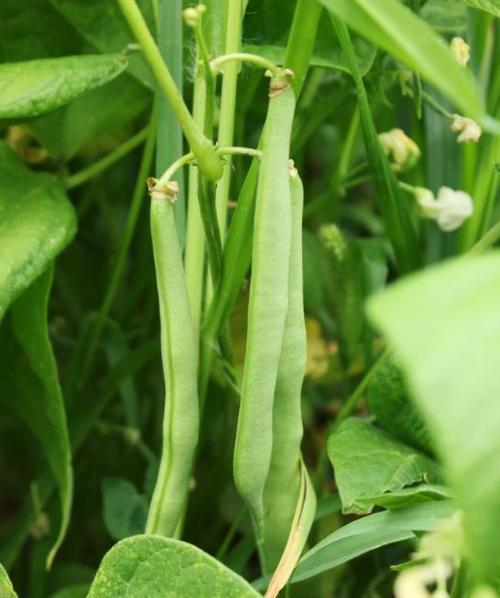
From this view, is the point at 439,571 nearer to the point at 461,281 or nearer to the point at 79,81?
the point at 461,281

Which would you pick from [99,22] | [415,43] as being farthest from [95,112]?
[415,43]

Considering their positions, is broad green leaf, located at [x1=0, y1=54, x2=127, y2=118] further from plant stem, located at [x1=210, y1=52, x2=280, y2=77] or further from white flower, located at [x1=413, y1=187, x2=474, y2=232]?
white flower, located at [x1=413, y1=187, x2=474, y2=232]

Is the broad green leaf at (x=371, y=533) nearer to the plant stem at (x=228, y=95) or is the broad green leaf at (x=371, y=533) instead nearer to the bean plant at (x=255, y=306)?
the bean plant at (x=255, y=306)

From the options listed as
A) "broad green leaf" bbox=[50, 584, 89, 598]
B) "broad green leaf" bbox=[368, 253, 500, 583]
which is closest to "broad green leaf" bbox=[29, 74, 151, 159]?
"broad green leaf" bbox=[50, 584, 89, 598]

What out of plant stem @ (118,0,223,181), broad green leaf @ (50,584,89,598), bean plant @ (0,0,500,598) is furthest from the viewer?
broad green leaf @ (50,584,89,598)

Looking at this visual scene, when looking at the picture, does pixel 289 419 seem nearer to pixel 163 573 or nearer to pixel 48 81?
pixel 163 573

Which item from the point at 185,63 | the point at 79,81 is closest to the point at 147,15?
the point at 185,63
